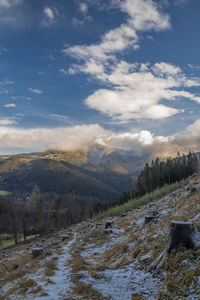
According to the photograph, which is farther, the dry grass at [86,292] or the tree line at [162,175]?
the tree line at [162,175]

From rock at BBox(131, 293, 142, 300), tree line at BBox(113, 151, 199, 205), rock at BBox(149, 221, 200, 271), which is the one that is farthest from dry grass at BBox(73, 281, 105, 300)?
tree line at BBox(113, 151, 199, 205)

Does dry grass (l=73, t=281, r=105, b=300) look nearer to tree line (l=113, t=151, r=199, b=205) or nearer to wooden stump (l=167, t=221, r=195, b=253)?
wooden stump (l=167, t=221, r=195, b=253)

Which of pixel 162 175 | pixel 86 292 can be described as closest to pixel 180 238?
pixel 86 292

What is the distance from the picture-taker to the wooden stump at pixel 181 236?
9.04 meters

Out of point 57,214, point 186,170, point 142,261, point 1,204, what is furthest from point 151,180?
point 1,204

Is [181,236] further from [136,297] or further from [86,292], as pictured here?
[86,292]

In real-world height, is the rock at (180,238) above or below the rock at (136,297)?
above

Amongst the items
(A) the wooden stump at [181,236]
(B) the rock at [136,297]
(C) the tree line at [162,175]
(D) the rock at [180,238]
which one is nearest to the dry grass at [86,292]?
(B) the rock at [136,297]

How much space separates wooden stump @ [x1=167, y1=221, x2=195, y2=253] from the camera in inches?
356

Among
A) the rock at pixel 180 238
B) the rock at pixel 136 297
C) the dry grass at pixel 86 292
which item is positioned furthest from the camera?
the rock at pixel 180 238

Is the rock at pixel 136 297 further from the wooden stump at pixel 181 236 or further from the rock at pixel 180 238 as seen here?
the wooden stump at pixel 181 236

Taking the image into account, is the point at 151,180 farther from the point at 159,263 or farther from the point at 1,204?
the point at 1,204

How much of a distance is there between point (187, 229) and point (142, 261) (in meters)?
3.32

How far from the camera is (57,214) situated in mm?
107688
